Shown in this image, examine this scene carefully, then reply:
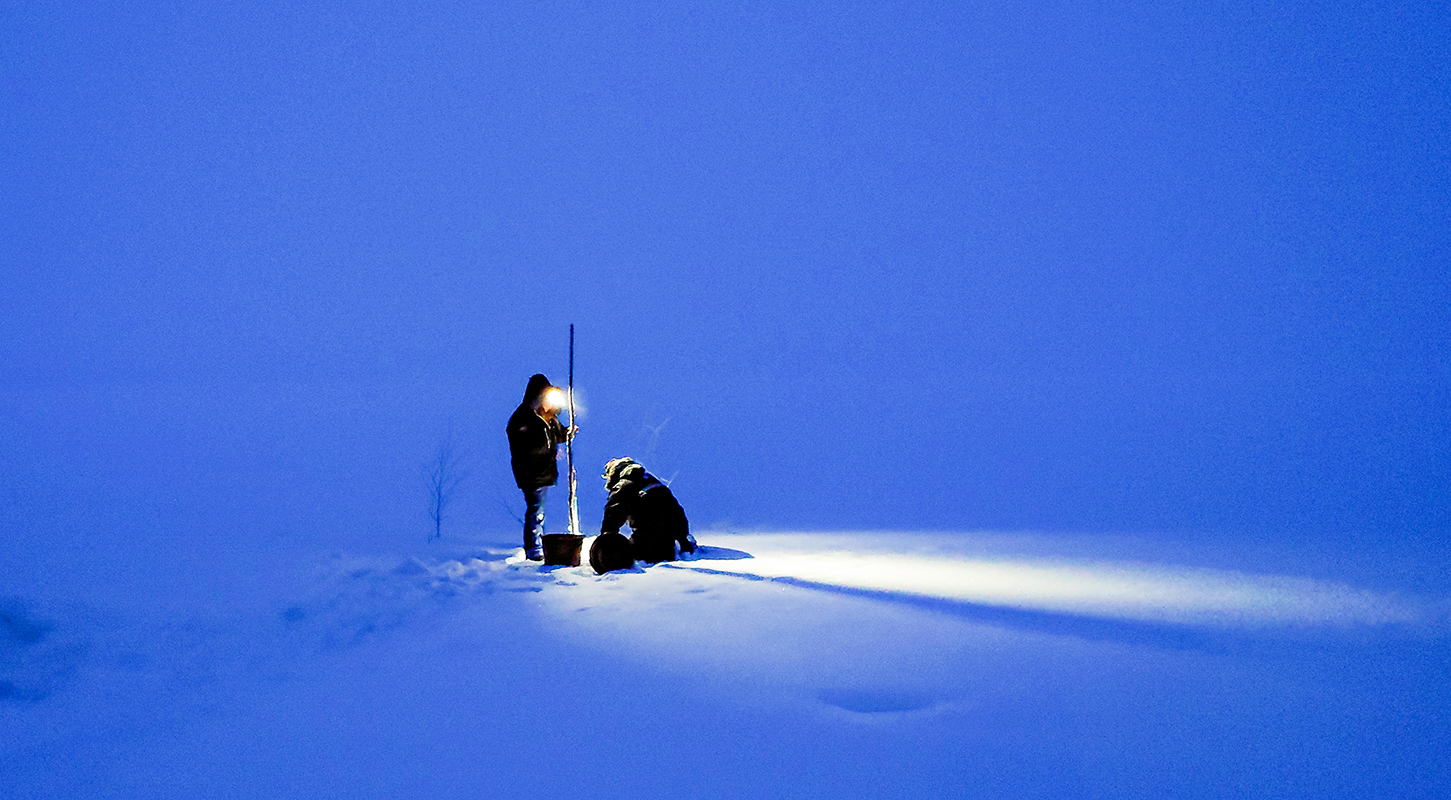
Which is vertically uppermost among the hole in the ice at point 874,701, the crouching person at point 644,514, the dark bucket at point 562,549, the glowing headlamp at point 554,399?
the glowing headlamp at point 554,399

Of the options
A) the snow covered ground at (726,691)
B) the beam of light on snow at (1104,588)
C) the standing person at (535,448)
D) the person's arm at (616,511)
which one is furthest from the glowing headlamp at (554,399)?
the snow covered ground at (726,691)

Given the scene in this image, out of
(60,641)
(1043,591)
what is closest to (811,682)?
(1043,591)

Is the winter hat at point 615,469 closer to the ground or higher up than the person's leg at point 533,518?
higher up

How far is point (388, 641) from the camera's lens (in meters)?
4.62

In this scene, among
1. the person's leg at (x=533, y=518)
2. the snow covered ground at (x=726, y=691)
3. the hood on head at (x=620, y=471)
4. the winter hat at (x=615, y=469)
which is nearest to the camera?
the snow covered ground at (x=726, y=691)

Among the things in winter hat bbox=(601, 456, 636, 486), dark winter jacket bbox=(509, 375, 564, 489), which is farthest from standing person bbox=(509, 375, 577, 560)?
winter hat bbox=(601, 456, 636, 486)

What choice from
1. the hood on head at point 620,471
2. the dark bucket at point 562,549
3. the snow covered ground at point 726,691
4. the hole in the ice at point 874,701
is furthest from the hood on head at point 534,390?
the hole in the ice at point 874,701

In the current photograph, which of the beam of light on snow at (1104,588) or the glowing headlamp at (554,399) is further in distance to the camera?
the glowing headlamp at (554,399)

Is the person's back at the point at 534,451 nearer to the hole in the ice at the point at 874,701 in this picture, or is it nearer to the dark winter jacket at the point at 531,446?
the dark winter jacket at the point at 531,446

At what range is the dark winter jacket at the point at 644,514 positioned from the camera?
7867mm

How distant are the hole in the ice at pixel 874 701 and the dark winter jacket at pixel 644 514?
4528 mm

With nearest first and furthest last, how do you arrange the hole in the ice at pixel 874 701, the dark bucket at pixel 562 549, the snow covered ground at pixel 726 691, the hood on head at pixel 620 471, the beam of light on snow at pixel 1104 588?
the snow covered ground at pixel 726 691, the hole in the ice at pixel 874 701, the beam of light on snow at pixel 1104 588, the dark bucket at pixel 562 549, the hood on head at pixel 620 471

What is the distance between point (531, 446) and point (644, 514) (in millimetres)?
1439

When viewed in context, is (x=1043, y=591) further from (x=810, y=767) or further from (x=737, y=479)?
(x=737, y=479)
